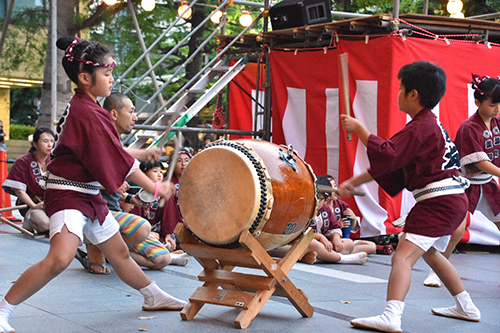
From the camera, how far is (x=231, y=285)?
3766mm

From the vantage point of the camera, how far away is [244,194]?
3.36m

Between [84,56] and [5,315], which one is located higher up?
[84,56]

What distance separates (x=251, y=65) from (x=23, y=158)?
3.82m

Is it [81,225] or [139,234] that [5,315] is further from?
[139,234]

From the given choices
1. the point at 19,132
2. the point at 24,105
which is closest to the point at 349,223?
the point at 19,132

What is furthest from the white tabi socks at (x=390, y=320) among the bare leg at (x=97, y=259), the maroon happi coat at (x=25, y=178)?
the maroon happi coat at (x=25, y=178)

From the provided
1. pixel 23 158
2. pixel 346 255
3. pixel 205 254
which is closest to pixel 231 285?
pixel 205 254

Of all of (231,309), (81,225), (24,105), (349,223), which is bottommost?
(24,105)

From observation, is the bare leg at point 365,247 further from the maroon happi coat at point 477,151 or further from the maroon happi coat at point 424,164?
the maroon happi coat at point 424,164

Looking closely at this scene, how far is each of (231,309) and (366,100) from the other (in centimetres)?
384

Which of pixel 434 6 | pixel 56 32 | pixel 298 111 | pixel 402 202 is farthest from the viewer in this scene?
pixel 434 6

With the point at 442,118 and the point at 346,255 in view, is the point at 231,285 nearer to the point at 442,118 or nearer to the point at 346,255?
the point at 346,255

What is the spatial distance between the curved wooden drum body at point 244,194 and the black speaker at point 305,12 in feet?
14.7

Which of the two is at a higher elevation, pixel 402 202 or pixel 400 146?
pixel 400 146
